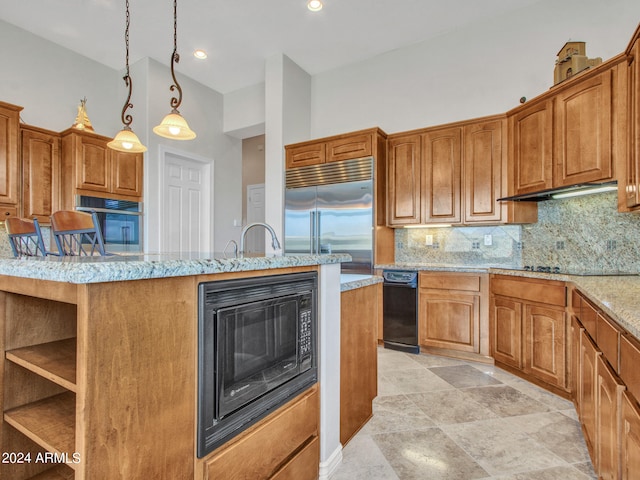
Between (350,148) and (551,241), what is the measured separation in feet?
7.38

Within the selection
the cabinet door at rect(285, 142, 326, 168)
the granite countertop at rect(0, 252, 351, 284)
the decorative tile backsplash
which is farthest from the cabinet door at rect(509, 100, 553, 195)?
the granite countertop at rect(0, 252, 351, 284)

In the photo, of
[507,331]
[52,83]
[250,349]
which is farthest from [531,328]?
[52,83]

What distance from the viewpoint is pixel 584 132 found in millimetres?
2461

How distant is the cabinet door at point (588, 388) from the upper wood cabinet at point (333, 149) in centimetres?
263

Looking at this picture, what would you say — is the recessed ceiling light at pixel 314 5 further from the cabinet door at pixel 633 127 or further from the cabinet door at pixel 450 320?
the cabinet door at pixel 450 320

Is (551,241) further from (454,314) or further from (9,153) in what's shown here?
(9,153)

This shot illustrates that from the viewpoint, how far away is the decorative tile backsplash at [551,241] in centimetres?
263

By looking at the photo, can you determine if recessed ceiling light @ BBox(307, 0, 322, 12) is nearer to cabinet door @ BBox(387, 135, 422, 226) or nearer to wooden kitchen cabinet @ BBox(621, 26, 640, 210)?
cabinet door @ BBox(387, 135, 422, 226)

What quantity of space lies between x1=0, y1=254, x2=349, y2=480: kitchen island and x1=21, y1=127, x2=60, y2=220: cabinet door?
3014 mm

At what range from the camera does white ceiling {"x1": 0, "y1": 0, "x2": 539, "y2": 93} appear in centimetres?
336

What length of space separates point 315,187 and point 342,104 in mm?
1404

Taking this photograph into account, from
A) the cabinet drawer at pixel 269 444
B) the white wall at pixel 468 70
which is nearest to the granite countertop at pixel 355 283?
the cabinet drawer at pixel 269 444

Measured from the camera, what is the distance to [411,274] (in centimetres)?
343

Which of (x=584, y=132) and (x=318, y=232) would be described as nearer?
(x=584, y=132)
